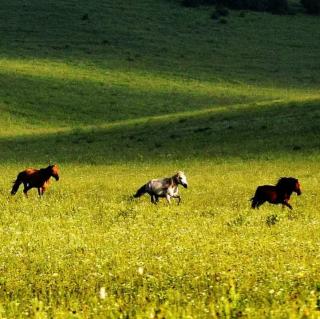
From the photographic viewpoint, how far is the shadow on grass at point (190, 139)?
48656mm

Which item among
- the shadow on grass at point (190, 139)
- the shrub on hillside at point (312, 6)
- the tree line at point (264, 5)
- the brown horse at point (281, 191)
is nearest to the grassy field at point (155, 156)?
the shadow on grass at point (190, 139)

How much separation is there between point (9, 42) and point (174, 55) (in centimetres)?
1924

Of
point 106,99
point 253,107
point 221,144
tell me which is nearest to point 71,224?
point 221,144

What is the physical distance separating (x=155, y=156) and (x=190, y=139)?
4.76 m

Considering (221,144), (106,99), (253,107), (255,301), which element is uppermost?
(106,99)

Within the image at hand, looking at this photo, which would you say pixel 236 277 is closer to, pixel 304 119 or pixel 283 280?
pixel 283 280

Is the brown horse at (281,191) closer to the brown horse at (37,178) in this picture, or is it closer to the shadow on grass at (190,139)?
the brown horse at (37,178)

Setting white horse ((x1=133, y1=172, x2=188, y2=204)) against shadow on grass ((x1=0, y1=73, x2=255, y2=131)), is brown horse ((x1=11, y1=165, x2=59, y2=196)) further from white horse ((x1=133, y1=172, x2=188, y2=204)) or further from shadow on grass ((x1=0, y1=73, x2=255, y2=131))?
shadow on grass ((x1=0, y1=73, x2=255, y2=131))

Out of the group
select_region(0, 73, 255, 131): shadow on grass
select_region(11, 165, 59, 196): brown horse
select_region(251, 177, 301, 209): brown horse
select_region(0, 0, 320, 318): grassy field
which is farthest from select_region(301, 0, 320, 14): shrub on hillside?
select_region(251, 177, 301, 209): brown horse

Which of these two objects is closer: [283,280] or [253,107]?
[283,280]

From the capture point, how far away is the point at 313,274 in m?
12.7

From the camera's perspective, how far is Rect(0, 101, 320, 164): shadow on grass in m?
48.7

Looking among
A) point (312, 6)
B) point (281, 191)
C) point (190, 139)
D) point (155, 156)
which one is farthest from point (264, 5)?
point (281, 191)

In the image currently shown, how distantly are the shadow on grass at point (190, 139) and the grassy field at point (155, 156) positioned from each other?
194 mm
